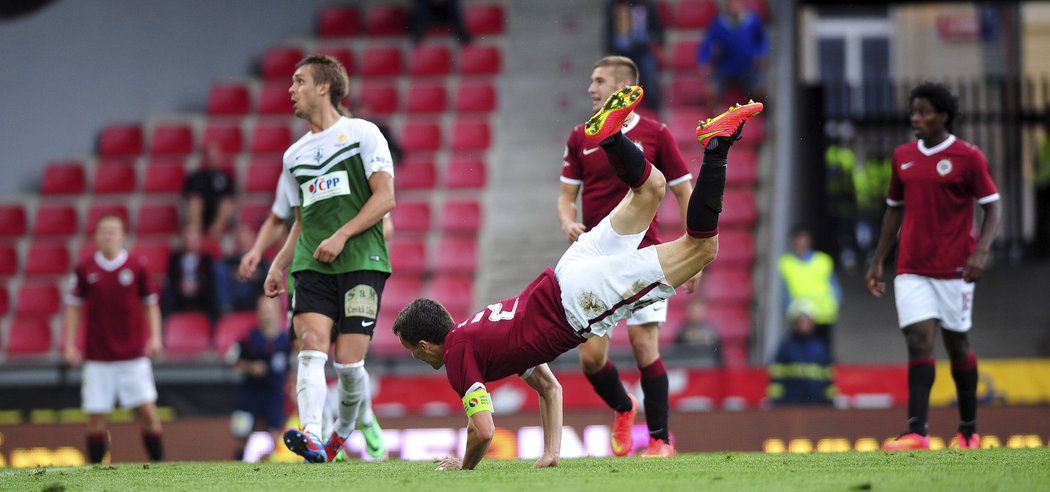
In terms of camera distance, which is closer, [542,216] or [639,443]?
[639,443]

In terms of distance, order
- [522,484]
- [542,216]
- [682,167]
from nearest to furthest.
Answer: [522,484], [682,167], [542,216]

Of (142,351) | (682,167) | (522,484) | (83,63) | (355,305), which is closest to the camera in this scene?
(522,484)

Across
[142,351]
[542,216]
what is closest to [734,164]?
[542,216]

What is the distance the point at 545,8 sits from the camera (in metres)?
20.3

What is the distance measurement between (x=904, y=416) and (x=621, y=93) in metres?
6.79

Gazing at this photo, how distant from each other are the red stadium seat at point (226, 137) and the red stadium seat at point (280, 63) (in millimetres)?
1317

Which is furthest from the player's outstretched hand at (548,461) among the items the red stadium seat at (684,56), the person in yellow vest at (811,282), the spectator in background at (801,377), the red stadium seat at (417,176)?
the red stadium seat at (684,56)

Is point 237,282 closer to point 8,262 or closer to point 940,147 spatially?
point 8,262

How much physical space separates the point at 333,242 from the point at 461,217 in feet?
31.9

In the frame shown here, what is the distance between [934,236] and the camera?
8.30m

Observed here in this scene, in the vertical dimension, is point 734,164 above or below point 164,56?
below

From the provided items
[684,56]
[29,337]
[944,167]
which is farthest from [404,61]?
[944,167]

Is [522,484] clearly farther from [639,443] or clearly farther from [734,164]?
[734,164]

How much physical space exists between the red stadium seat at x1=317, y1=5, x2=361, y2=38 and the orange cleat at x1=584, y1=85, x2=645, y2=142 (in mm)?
14493
